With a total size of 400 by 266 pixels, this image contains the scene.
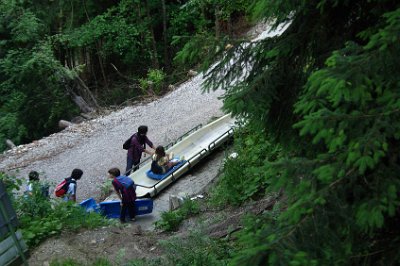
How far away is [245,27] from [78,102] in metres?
8.86

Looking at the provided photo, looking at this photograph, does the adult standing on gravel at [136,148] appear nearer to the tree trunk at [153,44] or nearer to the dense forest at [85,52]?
the dense forest at [85,52]

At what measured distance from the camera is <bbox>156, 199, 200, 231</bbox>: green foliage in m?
10.2

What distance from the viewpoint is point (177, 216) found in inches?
410

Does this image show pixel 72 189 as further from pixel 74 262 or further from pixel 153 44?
pixel 153 44

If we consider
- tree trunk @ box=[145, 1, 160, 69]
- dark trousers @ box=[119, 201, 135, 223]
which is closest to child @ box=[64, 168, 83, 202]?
dark trousers @ box=[119, 201, 135, 223]

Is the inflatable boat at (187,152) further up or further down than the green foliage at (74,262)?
further down

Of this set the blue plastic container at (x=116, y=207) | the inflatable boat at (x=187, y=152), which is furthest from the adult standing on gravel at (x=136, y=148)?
the blue plastic container at (x=116, y=207)

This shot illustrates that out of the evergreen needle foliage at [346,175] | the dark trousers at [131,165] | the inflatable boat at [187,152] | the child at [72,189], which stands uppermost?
the evergreen needle foliage at [346,175]

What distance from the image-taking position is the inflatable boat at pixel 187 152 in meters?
13.3

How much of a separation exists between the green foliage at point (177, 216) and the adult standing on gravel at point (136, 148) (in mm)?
3395

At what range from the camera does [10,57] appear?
72.2 ft

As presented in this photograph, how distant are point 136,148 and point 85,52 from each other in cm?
1488

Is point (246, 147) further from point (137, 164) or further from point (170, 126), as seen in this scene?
point (170, 126)

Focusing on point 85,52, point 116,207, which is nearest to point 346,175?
point 116,207
